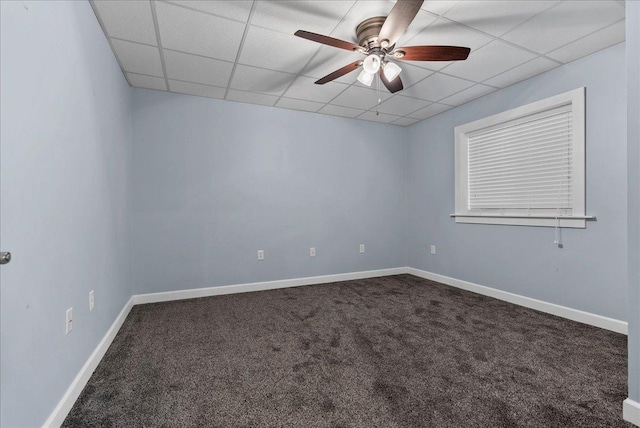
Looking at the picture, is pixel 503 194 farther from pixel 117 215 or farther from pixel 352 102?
pixel 117 215

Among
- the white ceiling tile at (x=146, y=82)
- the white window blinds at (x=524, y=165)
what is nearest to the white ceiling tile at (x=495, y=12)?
the white window blinds at (x=524, y=165)

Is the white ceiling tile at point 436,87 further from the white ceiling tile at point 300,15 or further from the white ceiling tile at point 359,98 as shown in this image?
the white ceiling tile at point 300,15

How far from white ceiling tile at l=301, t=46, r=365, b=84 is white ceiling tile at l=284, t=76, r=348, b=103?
154 millimetres

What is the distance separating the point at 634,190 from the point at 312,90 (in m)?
2.80

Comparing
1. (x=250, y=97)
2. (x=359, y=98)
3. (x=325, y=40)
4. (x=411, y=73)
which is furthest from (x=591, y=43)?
(x=250, y=97)

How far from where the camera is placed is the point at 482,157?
356cm

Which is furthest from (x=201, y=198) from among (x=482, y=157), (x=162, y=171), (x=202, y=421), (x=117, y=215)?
(x=482, y=157)

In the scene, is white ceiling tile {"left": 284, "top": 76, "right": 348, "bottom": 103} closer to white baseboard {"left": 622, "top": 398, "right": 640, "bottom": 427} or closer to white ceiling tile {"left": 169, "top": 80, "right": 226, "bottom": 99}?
white ceiling tile {"left": 169, "top": 80, "right": 226, "bottom": 99}

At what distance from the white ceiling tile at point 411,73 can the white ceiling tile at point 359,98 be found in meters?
0.37

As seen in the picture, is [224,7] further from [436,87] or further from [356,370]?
[356,370]

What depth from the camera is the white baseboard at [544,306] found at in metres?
2.42

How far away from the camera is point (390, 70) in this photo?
2234 millimetres

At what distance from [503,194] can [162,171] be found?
3.95 meters

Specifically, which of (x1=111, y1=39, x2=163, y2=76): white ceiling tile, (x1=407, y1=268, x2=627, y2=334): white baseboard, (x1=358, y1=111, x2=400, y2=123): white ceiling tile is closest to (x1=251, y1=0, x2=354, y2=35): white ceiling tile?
→ (x1=111, y1=39, x2=163, y2=76): white ceiling tile
